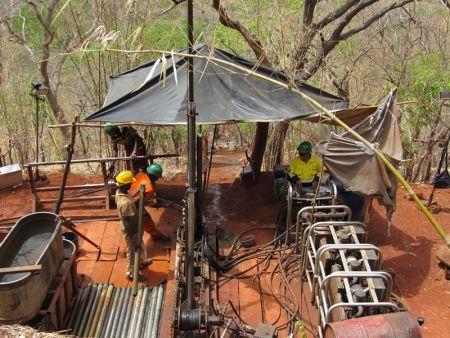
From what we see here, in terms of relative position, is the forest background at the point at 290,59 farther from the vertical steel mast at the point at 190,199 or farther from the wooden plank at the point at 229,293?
the wooden plank at the point at 229,293

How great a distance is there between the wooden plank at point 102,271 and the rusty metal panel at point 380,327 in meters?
3.52

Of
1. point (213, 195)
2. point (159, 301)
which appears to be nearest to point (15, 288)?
point (159, 301)

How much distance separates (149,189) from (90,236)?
5.29 feet

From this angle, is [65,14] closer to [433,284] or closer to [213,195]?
[213,195]

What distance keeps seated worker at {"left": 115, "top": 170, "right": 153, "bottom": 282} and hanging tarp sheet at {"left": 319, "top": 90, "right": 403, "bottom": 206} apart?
2726mm

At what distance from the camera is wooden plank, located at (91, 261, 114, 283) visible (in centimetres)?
613

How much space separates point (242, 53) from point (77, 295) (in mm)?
9428

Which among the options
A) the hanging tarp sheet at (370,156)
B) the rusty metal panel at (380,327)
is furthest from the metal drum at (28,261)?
the hanging tarp sheet at (370,156)

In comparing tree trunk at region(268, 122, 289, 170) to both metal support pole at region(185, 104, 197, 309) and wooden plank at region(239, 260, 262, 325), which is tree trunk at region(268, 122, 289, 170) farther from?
metal support pole at region(185, 104, 197, 309)

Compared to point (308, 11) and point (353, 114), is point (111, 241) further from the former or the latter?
point (308, 11)

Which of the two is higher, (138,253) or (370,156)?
(370,156)

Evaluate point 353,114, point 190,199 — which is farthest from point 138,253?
point 353,114

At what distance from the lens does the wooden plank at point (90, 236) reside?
21.9ft

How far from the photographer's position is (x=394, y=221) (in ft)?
25.6
